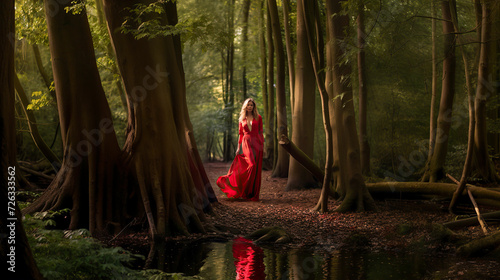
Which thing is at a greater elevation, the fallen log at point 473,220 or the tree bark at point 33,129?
the tree bark at point 33,129

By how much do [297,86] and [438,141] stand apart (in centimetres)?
404

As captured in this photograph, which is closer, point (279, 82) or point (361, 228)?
point (361, 228)

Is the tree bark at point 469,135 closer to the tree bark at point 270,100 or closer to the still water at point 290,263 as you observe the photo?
the still water at point 290,263

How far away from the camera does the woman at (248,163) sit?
36.1 feet

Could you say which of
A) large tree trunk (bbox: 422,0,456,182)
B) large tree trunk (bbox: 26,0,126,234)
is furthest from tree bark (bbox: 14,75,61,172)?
large tree trunk (bbox: 422,0,456,182)

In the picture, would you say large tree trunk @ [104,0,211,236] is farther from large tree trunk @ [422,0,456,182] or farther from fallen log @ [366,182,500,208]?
large tree trunk @ [422,0,456,182]

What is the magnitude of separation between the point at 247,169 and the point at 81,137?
4.52m

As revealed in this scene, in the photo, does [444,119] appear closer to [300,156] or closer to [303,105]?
[303,105]

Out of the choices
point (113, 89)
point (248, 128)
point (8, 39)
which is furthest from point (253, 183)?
point (113, 89)

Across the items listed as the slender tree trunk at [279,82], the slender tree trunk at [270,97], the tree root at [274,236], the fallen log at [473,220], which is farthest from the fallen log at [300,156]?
the slender tree trunk at [270,97]

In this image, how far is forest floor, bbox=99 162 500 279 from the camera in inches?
235

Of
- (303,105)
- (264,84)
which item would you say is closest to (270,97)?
(264,84)

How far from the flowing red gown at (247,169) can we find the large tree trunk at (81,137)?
12.9ft

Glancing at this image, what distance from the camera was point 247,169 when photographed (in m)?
11.1
